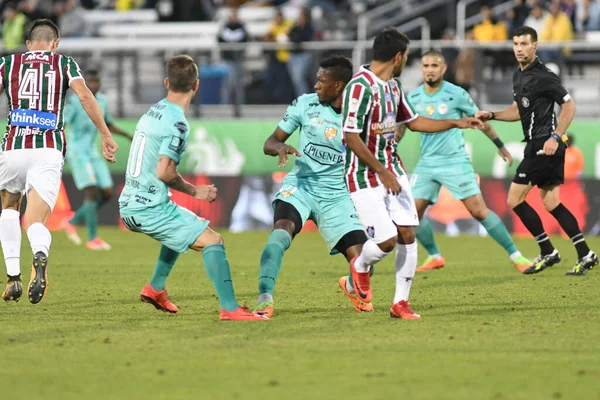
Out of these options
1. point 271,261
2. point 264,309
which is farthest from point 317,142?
point 264,309

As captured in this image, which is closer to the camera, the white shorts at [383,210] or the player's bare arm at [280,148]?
the white shorts at [383,210]

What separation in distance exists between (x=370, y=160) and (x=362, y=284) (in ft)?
4.33

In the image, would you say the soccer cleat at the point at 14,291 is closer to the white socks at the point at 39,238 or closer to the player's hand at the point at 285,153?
the white socks at the point at 39,238

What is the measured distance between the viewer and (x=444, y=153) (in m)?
12.7

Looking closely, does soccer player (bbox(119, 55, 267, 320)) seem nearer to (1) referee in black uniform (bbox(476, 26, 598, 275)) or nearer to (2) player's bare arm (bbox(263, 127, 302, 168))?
(2) player's bare arm (bbox(263, 127, 302, 168))

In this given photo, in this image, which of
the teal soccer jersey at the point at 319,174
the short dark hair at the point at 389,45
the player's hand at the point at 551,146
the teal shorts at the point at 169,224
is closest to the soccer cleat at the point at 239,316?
the teal shorts at the point at 169,224

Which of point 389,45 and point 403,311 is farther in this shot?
point 403,311

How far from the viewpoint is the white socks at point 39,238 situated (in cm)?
870

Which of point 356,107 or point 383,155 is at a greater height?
point 356,107

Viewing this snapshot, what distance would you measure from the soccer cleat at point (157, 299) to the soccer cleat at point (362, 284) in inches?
57.9

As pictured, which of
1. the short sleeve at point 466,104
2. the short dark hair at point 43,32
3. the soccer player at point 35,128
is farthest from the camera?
the short sleeve at point 466,104

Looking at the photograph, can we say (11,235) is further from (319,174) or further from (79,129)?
(79,129)

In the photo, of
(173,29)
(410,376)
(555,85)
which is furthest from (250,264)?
(173,29)

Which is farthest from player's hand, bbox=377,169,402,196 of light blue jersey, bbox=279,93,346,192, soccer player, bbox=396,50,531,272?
soccer player, bbox=396,50,531,272
